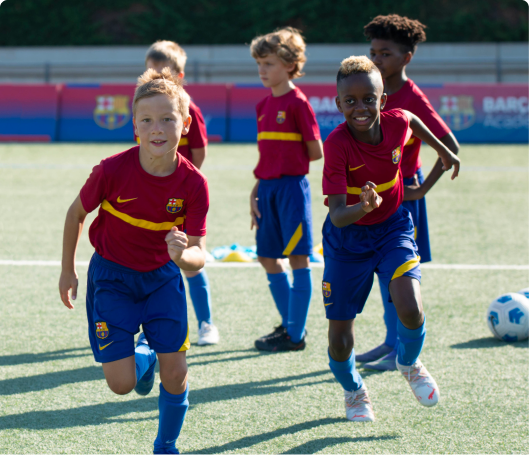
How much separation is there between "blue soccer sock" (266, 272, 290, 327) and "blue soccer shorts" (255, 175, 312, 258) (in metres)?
0.18

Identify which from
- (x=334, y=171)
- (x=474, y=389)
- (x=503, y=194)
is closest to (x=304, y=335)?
(x=474, y=389)

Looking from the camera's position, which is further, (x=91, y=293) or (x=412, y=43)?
(x=412, y=43)

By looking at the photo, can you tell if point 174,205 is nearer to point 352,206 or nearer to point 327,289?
point 352,206

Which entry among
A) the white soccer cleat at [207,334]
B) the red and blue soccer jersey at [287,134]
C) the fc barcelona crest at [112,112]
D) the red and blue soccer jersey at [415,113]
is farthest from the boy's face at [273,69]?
the fc barcelona crest at [112,112]

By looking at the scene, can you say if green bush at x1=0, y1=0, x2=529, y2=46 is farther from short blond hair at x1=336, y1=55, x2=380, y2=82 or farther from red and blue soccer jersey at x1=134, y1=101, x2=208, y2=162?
short blond hair at x1=336, y1=55, x2=380, y2=82

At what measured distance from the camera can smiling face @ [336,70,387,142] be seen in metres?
3.35

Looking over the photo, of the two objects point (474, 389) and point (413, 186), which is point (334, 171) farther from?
point (474, 389)

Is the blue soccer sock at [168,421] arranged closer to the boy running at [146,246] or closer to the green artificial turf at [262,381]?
the boy running at [146,246]

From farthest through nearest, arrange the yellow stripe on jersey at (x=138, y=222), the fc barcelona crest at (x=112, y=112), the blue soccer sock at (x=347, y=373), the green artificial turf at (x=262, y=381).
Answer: the fc barcelona crest at (x=112, y=112)
the blue soccer sock at (x=347, y=373)
the green artificial turf at (x=262, y=381)
the yellow stripe on jersey at (x=138, y=222)

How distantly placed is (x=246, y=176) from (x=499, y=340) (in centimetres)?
751

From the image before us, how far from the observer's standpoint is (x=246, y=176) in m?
11.7

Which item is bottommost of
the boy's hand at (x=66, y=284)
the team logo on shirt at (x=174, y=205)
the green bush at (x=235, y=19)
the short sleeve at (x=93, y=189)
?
the boy's hand at (x=66, y=284)

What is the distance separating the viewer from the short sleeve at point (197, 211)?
311 cm

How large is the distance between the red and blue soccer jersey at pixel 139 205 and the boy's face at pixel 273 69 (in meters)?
1.67
